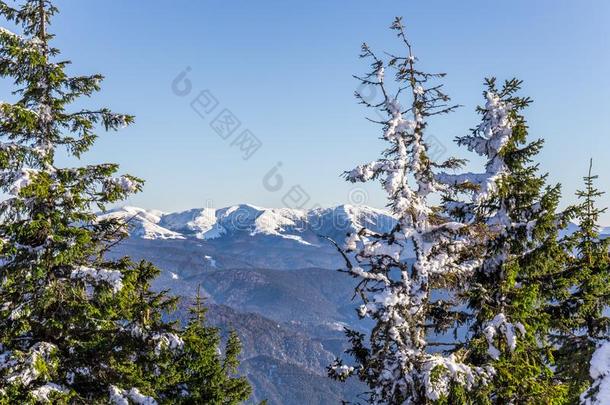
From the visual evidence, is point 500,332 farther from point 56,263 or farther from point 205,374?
point 205,374

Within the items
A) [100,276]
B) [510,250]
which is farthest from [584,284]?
[100,276]

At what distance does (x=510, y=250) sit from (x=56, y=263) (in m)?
11.1

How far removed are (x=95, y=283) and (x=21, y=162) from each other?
3375 mm

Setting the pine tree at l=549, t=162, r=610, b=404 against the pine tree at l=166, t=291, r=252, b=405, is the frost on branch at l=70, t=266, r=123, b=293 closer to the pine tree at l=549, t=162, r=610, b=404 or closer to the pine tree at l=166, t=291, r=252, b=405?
the pine tree at l=549, t=162, r=610, b=404

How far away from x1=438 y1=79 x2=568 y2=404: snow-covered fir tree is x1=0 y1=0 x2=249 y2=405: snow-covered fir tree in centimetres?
696

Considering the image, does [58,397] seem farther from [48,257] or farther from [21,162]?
[21,162]

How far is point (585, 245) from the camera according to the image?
13.7m

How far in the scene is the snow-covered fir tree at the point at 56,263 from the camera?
36.5 ft

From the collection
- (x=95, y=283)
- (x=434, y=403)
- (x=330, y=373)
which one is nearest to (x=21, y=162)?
(x=95, y=283)

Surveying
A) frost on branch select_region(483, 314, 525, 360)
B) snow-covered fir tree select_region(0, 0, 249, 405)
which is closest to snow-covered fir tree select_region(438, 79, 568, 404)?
frost on branch select_region(483, 314, 525, 360)

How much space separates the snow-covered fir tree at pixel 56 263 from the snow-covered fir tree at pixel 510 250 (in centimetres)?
696

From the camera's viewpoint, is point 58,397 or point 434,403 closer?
point 434,403

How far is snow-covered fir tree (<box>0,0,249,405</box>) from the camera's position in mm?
11133

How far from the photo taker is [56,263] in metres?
11.6
